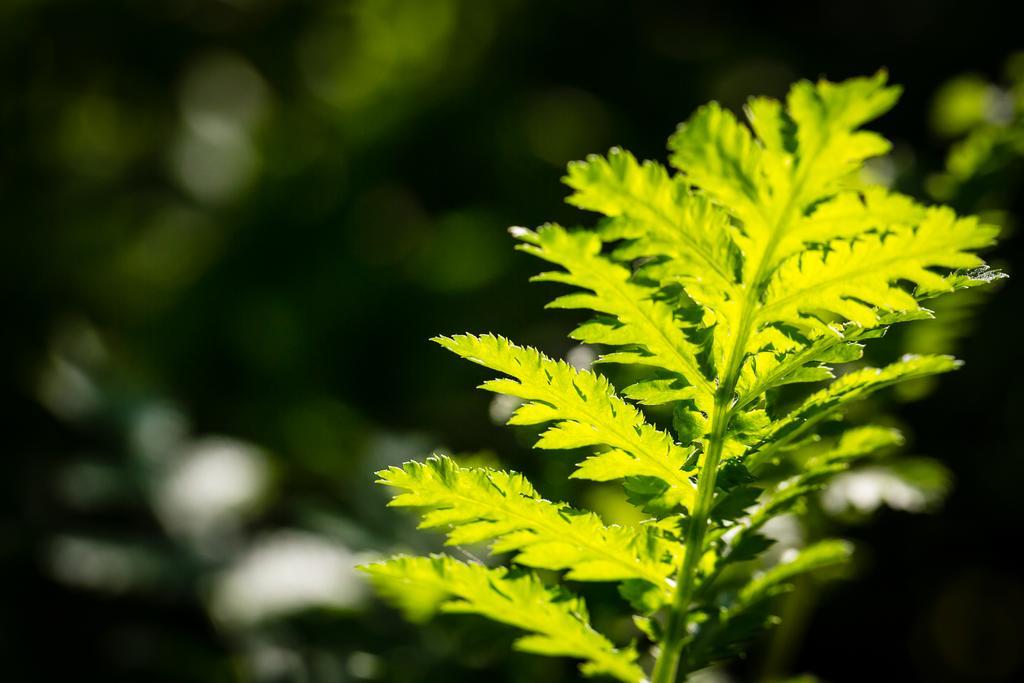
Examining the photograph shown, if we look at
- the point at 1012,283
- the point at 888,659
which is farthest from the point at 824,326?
the point at 1012,283

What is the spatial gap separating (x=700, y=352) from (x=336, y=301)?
1.78 meters

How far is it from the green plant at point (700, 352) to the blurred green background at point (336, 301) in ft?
0.92

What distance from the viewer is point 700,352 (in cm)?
53

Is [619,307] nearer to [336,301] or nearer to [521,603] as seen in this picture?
[521,603]

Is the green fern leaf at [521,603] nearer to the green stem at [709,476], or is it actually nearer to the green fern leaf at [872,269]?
the green stem at [709,476]

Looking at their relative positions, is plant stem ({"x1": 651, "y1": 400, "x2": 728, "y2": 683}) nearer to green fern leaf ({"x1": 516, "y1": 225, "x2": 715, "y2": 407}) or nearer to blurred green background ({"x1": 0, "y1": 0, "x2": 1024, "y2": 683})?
green fern leaf ({"x1": 516, "y1": 225, "x2": 715, "y2": 407})

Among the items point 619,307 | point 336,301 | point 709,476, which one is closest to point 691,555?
point 709,476

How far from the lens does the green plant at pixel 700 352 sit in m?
0.48

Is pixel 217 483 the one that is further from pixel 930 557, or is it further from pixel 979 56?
pixel 979 56

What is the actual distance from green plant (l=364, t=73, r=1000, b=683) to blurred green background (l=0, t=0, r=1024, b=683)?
279 mm

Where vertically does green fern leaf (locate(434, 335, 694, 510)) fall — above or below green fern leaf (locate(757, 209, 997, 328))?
below

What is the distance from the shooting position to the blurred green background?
49.9 inches

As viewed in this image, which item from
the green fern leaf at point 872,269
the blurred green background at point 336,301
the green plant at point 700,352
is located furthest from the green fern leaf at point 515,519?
the blurred green background at point 336,301

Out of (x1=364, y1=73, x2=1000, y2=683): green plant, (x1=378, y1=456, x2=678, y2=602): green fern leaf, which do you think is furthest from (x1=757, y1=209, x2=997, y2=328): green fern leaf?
(x1=378, y1=456, x2=678, y2=602): green fern leaf
